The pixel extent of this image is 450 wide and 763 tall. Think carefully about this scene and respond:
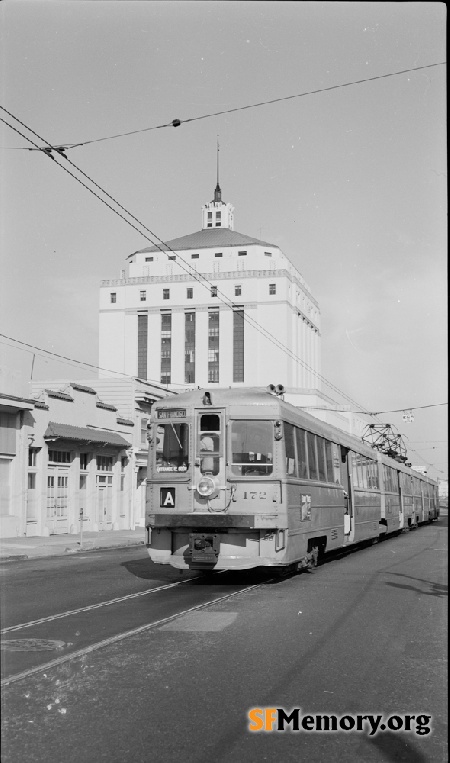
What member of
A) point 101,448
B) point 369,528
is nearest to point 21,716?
point 369,528

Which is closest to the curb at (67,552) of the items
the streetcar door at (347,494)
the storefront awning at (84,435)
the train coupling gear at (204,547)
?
the storefront awning at (84,435)

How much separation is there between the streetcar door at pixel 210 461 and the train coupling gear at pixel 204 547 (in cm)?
45

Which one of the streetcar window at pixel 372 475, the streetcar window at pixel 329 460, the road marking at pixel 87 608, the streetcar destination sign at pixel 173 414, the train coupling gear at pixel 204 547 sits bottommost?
the road marking at pixel 87 608

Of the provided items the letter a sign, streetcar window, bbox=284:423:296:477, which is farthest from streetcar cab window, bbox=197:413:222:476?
streetcar window, bbox=284:423:296:477

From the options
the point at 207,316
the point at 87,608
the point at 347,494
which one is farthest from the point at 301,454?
the point at 207,316

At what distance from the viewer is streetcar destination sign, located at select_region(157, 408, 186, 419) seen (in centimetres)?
1391

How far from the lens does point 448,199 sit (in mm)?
3721

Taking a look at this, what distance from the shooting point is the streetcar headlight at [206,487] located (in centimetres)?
1343

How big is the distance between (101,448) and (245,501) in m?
23.2

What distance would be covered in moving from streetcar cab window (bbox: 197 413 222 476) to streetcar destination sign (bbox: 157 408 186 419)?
332 mm

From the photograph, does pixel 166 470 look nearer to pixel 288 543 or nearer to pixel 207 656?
pixel 288 543

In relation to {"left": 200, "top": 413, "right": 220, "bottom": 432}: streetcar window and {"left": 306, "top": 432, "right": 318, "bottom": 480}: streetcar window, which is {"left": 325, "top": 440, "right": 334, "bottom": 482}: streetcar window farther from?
{"left": 200, "top": 413, "right": 220, "bottom": 432}: streetcar window

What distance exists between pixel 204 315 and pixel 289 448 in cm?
9367

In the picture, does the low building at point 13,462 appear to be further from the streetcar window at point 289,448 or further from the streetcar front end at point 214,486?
the streetcar window at point 289,448
